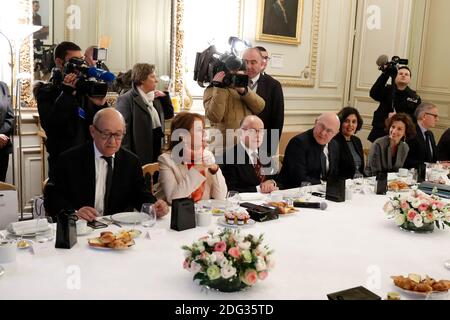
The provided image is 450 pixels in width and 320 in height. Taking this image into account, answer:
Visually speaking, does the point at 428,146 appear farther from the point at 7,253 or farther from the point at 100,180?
the point at 7,253

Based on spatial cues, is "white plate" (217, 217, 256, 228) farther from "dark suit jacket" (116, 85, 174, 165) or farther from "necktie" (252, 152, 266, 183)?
"dark suit jacket" (116, 85, 174, 165)

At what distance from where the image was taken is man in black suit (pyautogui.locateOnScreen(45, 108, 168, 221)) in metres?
2.62

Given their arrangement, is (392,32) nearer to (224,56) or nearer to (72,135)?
(224,56)

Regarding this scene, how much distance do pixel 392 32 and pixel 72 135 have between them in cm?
460

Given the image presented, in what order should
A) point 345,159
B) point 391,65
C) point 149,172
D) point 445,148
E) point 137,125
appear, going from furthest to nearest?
point 391,65 → point 445,148 → point 345,159 → point 137,125 → point 149,172

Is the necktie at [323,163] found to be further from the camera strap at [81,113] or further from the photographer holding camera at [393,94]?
the photographer holding camera at [393,94]

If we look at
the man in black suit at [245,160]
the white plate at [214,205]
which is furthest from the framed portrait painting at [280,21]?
the white plate at [214,205]

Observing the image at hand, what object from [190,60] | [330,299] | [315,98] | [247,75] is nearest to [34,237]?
[330,299]

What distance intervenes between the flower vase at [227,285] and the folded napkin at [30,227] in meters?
0.87

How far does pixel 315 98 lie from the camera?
650 centimetres

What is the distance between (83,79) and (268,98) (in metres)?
1.67

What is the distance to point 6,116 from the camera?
401 centimetres

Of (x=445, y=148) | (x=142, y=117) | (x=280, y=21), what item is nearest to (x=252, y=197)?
(x=142, y=117)

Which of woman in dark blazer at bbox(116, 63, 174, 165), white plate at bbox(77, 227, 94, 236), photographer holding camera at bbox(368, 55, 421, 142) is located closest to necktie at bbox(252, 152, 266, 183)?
woman in dark blazer at bbox(116, 63, 174, 165)
